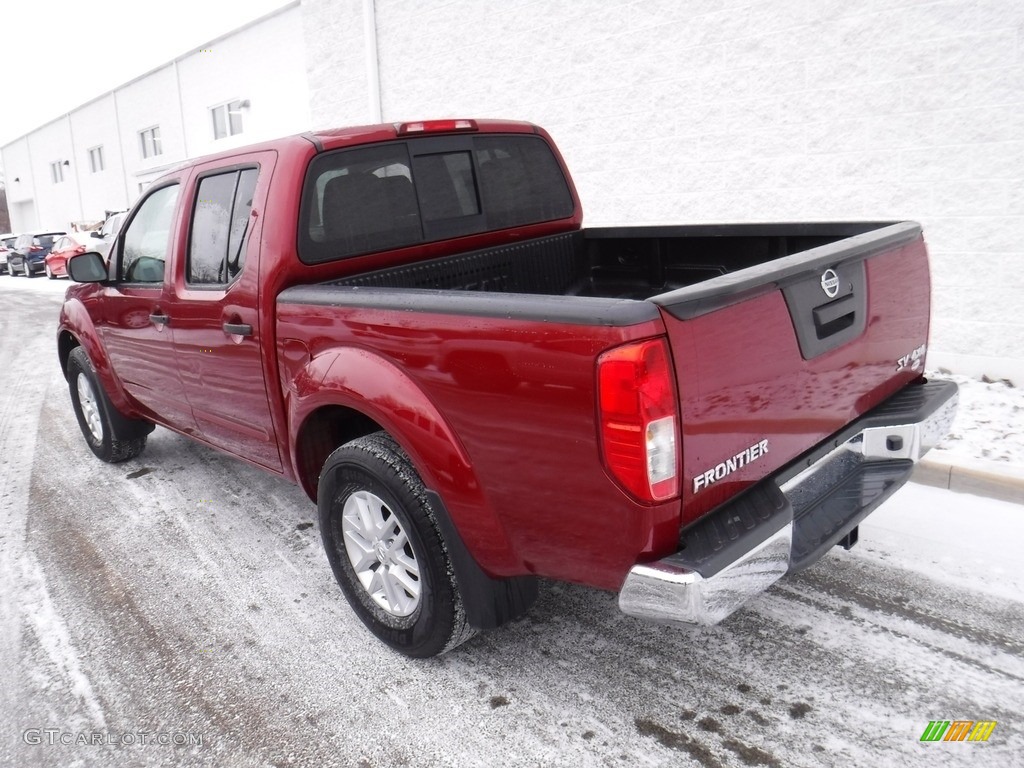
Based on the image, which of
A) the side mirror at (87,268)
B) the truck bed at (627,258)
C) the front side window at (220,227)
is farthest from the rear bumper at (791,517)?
the side mirror at (87,268)

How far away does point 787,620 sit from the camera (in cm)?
307

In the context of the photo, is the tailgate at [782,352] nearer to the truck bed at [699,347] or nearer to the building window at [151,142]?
the truck bed at [699,347]

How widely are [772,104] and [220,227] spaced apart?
5098 mm

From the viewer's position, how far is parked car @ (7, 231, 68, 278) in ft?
86.8

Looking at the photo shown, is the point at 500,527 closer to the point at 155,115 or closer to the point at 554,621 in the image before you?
the point at 554,621

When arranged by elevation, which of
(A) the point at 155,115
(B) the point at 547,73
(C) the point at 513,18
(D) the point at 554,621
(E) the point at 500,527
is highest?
(A) the point at 155,115

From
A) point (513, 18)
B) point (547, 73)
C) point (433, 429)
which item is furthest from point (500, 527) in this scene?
point (513, 18)

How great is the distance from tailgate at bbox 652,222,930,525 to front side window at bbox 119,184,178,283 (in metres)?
3.06

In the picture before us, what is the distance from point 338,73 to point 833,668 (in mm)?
11536

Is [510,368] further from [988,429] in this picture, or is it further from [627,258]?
[988,429]

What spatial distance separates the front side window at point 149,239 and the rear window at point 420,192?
1.21 m

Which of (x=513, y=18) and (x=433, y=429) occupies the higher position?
(x=513, y=18)

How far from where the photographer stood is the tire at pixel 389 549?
2.68 metres

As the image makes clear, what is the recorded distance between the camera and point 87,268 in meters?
4.39
